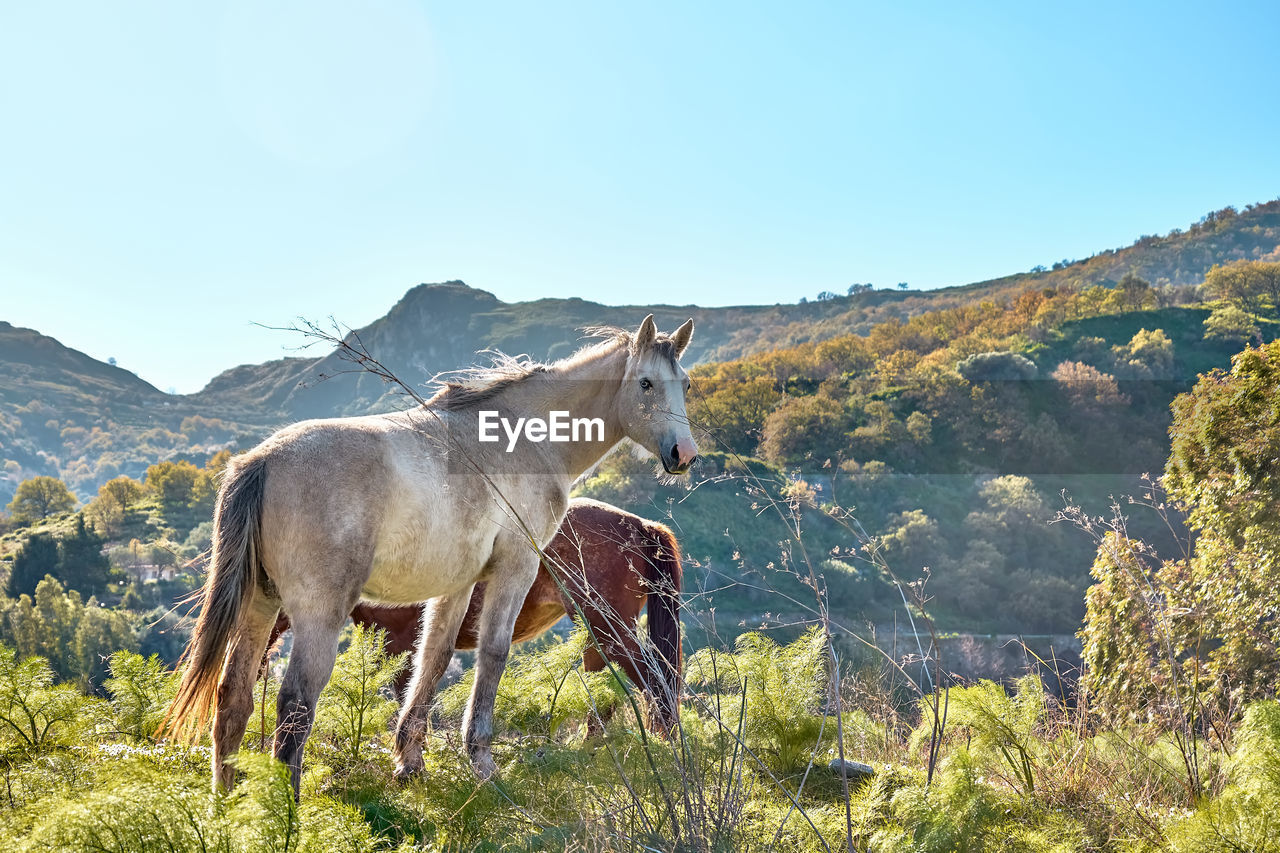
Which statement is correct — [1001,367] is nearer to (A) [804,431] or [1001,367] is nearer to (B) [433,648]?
(A) [804,431]

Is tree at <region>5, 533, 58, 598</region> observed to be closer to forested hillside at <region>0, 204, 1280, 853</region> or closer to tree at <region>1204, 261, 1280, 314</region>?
forested hillside at <region>0, 204, 1280, 853</region>

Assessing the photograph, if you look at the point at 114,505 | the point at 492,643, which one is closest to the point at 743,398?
the point at 492,643

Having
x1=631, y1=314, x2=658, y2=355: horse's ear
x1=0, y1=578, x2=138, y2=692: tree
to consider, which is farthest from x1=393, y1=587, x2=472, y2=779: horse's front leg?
x1=0, y1=578, x2=138, y2=692: tree

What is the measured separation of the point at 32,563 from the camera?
4612 centimetres

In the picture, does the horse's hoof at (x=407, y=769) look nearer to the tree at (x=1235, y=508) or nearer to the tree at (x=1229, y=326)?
the tree at (x=1235, y=508)

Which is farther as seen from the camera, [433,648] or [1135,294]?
[1135,294]

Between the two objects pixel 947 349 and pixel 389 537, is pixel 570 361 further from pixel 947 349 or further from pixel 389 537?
pixel 947 349

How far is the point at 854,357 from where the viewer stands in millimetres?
64000

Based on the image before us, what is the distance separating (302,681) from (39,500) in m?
72.1

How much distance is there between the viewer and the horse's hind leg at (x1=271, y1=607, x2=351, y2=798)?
10.2 feet

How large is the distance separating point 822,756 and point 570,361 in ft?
8.85

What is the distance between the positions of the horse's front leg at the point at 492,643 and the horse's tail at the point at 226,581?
1.27 m

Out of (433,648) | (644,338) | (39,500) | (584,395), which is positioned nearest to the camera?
(433,648)

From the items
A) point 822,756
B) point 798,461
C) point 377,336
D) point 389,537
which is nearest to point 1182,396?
point 822,756
